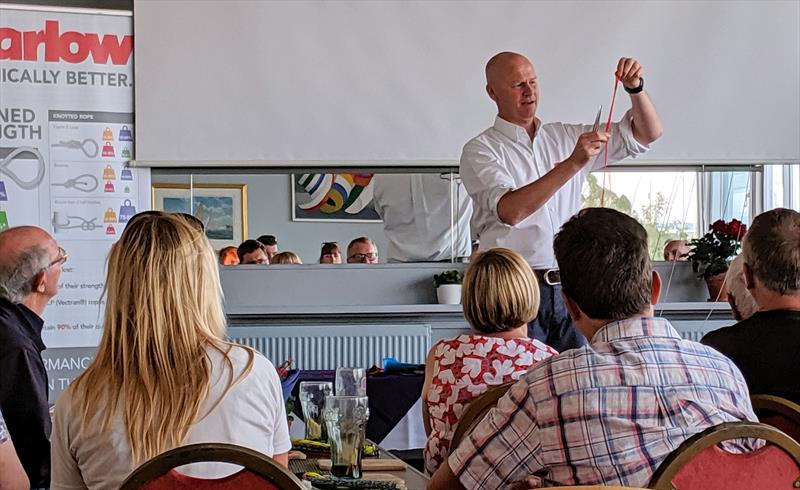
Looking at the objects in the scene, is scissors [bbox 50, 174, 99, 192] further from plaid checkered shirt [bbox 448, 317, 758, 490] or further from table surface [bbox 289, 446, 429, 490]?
plaid checkered shirt [bbox 448, 317, 758, 490]

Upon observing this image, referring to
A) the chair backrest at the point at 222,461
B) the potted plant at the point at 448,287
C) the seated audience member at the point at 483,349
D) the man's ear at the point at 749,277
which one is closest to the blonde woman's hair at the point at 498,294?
the seated audience member at the point at 483,349

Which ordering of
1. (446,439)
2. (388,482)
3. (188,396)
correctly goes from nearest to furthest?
1. (188,396)
2. (388,482)
3. (446,439)

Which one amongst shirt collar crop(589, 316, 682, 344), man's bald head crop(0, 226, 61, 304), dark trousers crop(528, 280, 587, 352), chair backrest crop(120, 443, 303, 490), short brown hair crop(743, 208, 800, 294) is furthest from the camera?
dark trousers crop(528, 280, 587, 352)

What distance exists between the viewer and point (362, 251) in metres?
5.59

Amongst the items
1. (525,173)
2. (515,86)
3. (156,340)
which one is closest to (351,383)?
(156,340)

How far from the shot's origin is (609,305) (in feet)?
5.93

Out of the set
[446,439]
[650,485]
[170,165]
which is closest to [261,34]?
[170,165]

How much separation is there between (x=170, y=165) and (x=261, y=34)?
0.82 metres

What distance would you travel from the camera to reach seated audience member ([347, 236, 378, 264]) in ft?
18.3

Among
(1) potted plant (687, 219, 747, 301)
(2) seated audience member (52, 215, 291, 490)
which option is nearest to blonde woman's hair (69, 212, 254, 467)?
(2) seated audience member (52, 215, 291, 490)

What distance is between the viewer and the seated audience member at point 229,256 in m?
5.54

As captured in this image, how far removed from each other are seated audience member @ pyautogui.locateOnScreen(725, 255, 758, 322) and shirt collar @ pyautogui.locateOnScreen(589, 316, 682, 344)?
1.07m

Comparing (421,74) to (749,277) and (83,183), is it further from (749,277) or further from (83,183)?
(749,277)

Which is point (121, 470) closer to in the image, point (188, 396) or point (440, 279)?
point (188, 396)
